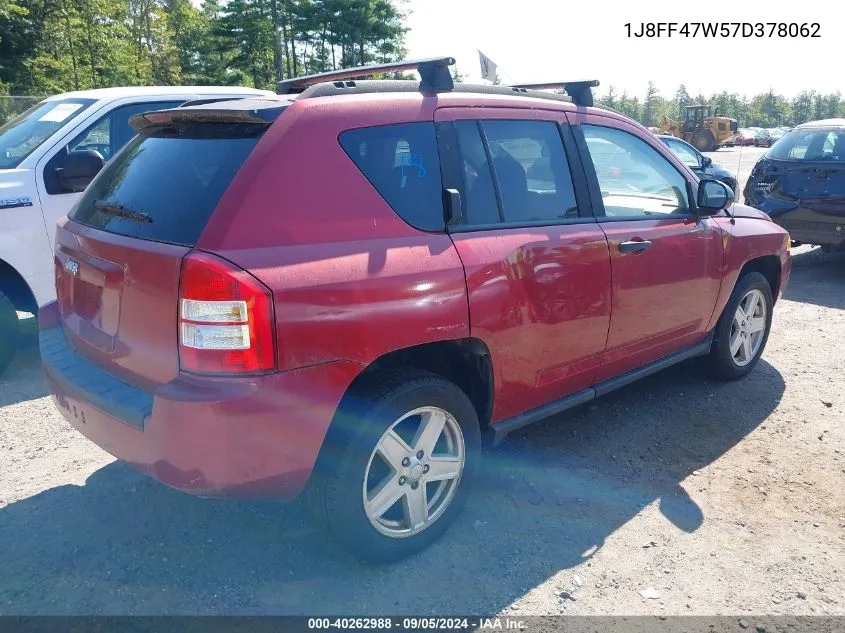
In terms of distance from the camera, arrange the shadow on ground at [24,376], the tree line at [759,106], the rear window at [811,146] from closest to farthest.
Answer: the shadow on ground at [24,376] → the rear window at [811,146] → the tree line at [759,106]

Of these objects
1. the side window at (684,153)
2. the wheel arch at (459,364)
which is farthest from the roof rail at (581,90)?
the side window at (684,153)

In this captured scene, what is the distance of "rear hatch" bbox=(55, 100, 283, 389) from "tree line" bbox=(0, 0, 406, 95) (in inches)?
1042

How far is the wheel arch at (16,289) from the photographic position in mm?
4809

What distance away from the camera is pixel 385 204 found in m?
2.70

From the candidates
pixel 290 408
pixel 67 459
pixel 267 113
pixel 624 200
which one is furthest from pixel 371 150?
pixel 67 459

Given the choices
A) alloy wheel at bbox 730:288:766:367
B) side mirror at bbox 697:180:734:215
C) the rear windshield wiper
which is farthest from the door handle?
the rear windshield wiper

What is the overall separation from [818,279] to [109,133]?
7638 mm

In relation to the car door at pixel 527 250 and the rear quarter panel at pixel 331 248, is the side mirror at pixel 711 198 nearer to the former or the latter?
the car door at pixel 527 250

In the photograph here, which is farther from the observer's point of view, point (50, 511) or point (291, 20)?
point (291, 20)

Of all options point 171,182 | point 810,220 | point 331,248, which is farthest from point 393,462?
point 810,220

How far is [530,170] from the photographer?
3328mm

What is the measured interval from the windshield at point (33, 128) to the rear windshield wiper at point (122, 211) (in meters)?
2.47

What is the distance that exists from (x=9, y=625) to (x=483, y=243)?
7.60 feet

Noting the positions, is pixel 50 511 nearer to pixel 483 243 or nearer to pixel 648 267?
pixel 483 243
